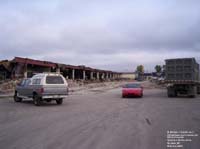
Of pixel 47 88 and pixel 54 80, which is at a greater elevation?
pixel 54 80

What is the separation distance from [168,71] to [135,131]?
1647 cm

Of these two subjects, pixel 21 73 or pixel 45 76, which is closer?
pixel 45 76

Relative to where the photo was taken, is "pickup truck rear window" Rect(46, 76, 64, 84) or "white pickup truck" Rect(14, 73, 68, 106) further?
"pickup truck rear window" Rect(46, 76, 64, 84)

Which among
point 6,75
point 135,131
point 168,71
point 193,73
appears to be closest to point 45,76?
point 135,131

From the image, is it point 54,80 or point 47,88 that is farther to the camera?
point 54,80

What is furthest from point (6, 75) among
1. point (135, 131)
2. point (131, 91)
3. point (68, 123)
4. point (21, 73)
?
point (135, 131)

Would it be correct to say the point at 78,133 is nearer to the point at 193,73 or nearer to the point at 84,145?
the point at 84,145

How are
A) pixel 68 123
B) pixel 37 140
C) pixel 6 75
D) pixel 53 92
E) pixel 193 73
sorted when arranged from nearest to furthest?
pixel 37 140 → pixel 68 123 → pixel 53 92 → pixel 193 73 → pixel 6 75

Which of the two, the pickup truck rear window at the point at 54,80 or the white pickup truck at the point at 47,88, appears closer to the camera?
the white pickup truck at the point at 47,88

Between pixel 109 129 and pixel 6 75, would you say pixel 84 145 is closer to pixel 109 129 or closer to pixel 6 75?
pixel 109 129

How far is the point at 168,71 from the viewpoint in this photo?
77.7 feet

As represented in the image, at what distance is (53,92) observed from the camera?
17.1 metres

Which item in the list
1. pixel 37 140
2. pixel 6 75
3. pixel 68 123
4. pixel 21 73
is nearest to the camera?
pixel 37 140

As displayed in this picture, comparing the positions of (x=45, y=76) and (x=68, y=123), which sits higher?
(x=45, y=76)
